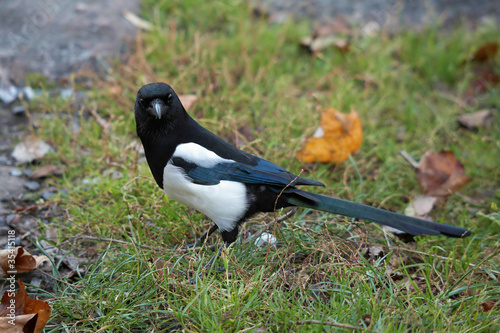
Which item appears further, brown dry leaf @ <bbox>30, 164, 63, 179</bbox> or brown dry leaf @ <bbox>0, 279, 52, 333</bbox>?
brown dry leaf @ <bbox>30, 164, 63, 179</bbox>

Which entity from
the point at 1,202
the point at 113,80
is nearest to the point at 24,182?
the point at 1,202

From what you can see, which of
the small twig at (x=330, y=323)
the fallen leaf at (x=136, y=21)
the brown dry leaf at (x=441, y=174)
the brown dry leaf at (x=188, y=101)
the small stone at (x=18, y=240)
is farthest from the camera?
the fallen leaf at (x=136, y=21)

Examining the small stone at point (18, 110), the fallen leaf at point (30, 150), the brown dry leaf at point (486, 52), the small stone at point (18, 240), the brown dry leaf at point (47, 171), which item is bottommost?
the small stone at point (18, 240)

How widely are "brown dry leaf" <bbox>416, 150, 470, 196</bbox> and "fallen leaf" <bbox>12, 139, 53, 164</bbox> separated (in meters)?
2.08

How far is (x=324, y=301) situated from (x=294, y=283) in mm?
128

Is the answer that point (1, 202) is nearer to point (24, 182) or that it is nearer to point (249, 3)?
point (24, 182)

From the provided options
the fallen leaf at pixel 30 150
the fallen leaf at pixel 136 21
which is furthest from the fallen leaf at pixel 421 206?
the fallen leaf at pixel 136 21

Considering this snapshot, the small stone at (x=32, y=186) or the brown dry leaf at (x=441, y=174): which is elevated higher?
the brown dry leaf at (x=441, y=174)

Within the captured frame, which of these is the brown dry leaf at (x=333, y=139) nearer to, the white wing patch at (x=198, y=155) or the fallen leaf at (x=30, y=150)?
the white wing patch at (x=198, y=155)

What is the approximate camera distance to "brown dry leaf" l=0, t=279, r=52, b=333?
164cm

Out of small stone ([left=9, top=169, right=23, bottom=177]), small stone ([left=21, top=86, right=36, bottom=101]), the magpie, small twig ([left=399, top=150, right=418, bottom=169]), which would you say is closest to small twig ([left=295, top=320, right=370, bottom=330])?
the magpie

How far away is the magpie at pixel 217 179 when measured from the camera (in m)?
1.97

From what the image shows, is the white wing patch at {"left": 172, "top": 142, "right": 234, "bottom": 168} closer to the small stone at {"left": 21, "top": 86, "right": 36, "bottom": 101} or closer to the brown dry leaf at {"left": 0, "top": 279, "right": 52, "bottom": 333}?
the brown dry leaf at {"left": 0, "top": 279, "right": 52, "bottom": 333}

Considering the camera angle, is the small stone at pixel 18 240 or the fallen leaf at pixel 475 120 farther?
the fallen leaf at pixel 475 120
